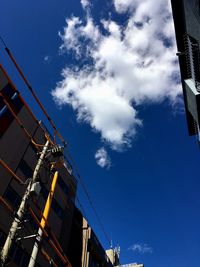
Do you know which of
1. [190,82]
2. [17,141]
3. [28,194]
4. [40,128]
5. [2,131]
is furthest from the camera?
[40,128]

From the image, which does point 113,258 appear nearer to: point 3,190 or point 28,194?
point 3,190

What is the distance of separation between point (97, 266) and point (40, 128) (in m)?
19.5

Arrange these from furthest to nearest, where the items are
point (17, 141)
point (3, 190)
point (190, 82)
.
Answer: point (17, 141)
point (3, 190)
point (190, 82)

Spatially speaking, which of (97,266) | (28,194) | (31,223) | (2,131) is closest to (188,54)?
(28,194)

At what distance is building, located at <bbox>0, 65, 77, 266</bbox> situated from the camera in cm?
2073

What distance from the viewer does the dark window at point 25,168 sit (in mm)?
24255

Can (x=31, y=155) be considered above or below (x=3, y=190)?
above

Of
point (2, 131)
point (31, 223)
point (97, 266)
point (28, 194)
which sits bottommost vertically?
point (28, 194)

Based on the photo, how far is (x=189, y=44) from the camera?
16781 millimetres

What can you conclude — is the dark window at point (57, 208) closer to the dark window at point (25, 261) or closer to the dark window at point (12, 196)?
the dark window at point (12, 196)

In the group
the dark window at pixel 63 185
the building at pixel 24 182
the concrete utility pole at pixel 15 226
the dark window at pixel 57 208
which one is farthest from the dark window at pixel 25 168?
the concrete utility pole at pixel 15 226

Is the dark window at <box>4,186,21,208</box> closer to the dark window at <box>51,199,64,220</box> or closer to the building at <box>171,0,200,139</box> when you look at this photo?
the dark window at <box>51,199,64,220</box>

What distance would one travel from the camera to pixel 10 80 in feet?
81.9

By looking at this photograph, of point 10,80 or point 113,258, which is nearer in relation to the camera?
point 10,80
